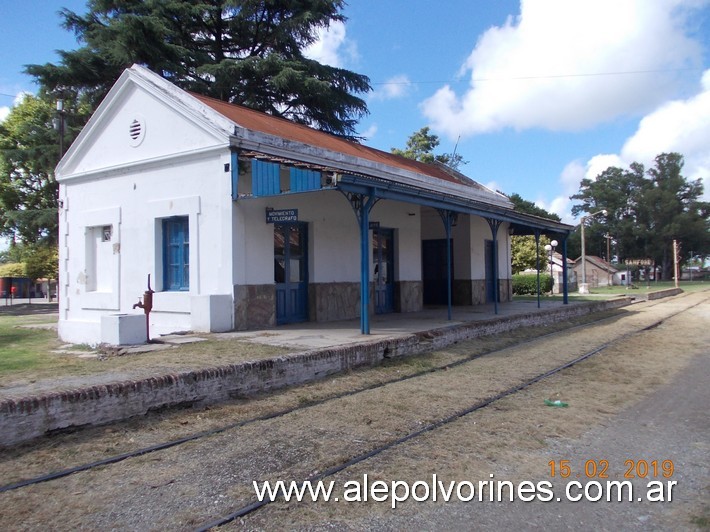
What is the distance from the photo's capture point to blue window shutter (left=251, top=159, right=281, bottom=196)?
36.0 ft

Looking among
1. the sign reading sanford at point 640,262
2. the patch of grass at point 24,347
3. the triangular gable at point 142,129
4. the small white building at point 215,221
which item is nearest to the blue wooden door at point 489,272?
the small white building at point 215,221

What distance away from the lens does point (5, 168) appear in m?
34.1

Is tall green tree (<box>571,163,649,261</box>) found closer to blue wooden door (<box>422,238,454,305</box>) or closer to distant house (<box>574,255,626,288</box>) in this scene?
distant house (<box>574,255,626,288</box>)

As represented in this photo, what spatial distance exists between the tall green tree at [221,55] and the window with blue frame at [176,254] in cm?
1231

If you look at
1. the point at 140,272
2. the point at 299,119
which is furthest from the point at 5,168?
the point at 140,272

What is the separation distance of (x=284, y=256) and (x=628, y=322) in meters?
12.4

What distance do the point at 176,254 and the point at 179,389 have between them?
6591mm

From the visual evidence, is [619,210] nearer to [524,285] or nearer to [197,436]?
[524,285]

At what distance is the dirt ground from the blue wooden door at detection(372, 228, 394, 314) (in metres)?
7.30

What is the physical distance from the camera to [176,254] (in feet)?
42.5

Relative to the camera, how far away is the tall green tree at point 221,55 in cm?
2350

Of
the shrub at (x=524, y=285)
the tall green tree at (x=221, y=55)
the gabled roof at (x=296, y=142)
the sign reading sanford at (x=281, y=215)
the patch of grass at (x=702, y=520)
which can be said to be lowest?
the patch of grass at (x=702, y=520)
